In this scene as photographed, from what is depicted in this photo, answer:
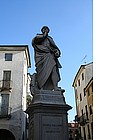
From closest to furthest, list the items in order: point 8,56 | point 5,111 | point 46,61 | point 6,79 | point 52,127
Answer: point 52,127 < point 46,61 < point 5,111 < point 6,79 < point 8,56

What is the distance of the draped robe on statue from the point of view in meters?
6.04

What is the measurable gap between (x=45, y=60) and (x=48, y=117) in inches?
57.5

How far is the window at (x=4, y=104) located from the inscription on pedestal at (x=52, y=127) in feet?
→ 65.5

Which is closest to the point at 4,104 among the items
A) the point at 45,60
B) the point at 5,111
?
the point at 5,111

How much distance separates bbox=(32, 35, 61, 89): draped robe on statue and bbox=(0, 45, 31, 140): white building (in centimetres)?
1901

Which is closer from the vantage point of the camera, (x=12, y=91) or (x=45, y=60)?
(x=45, y=60)

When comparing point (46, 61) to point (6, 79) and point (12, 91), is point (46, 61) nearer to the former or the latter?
point (12, 91)

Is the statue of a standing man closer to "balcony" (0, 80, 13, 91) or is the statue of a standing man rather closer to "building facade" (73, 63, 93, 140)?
"balcony" (0, 80, 13, 91)

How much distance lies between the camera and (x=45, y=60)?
20.1 ft

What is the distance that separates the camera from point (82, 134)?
111ft

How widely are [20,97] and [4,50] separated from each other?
5.41m

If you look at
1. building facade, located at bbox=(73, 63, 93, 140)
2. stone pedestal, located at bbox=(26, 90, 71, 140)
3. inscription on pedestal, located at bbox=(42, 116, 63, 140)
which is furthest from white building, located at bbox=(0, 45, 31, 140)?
inscription on pedestal, located at bbox=(42, 116, 63, 140)
